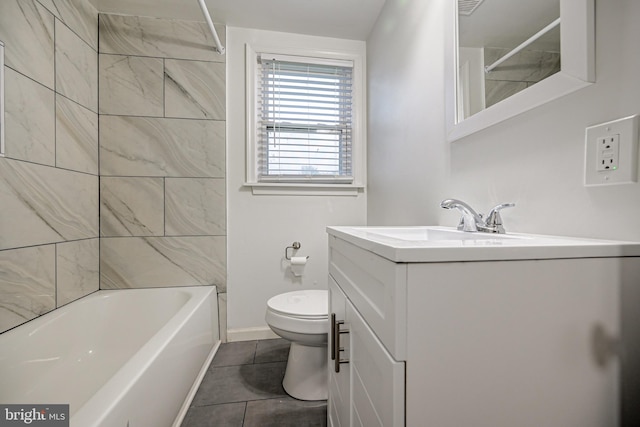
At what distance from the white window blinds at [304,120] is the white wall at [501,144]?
36 centimetres

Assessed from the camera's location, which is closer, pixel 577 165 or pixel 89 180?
pixel 577 165

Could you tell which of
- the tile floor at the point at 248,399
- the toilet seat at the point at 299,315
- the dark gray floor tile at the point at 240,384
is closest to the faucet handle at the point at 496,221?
the toilet seat at the point at 299,315

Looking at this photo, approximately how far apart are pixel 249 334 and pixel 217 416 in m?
0.73

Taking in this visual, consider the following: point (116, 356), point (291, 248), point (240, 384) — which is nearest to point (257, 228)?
point (291, 248)

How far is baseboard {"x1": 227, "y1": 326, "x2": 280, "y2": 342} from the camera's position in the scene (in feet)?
6.38

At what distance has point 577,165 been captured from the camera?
63 cm

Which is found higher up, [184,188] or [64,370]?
[184,188]

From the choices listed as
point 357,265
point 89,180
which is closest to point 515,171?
point 357,265

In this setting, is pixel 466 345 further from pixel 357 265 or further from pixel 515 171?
pixel 515 171

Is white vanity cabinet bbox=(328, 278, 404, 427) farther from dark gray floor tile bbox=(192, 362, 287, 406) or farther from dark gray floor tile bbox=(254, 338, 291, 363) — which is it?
dark gray floor tile bbox=(254, 338, 291, 363)

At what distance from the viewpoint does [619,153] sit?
0.54 meters

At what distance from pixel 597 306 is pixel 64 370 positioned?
2.03 meters

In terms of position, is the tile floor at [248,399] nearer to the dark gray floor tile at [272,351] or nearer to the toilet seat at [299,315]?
the dark gray floor tile at [272,351]

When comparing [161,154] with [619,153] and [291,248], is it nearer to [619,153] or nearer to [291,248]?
[291,248]
